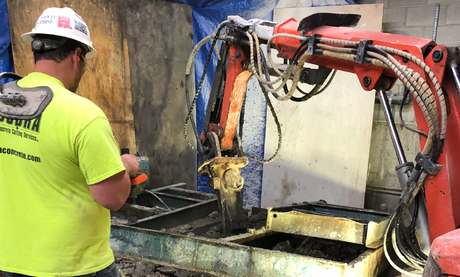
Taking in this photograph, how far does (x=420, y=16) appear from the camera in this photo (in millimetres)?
4250

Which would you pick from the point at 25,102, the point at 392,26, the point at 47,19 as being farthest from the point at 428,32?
the point at 25,102

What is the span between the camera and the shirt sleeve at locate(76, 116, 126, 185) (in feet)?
4.29

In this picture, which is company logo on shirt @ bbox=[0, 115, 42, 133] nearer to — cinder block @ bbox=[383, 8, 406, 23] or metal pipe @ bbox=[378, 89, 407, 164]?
metal pipe @ bbox=[378, 89, 407, 164]

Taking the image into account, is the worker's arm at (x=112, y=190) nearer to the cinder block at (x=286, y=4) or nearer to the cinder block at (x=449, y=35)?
the cinder block at (x=286, y=4)

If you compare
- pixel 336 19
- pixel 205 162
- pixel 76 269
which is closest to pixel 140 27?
pixel 205 162

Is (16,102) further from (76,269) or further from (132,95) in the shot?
(132,95)

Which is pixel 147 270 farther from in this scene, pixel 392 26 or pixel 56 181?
pixel 392 26

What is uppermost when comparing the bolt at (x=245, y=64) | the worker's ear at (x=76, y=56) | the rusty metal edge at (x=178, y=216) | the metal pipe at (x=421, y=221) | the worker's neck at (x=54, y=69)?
the bolt at (x=245, y=64)

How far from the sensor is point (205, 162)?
284cm

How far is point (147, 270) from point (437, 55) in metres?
2.08

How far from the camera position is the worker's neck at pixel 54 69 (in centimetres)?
144

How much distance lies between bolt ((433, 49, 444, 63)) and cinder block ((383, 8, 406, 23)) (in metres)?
3.00

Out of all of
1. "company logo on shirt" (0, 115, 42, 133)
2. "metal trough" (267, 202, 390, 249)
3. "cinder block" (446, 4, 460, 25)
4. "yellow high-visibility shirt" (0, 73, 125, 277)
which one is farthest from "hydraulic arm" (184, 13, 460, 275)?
"cinder block" (446, 4, 460, 25)

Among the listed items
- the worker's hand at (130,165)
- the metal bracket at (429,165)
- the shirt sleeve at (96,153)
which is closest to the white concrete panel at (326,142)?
the metal bracket at (429,165)
